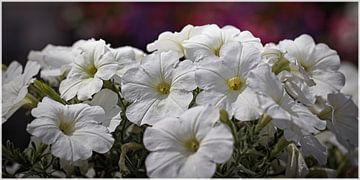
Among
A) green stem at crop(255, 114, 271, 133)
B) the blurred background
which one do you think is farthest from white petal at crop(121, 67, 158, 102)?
the blurred background

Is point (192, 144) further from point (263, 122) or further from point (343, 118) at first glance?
point (343, 118)

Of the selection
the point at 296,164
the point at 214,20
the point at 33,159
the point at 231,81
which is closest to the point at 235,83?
the point at 231,81

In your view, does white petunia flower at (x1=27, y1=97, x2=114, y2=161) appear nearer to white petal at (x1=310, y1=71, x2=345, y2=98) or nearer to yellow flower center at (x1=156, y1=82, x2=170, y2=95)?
yellow flower center at (x1=156, y1=82, x2=170, y2=95)

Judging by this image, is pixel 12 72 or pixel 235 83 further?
pixel 12 72

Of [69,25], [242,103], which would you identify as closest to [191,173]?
[242,103]

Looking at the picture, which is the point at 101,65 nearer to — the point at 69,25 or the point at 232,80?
the point at 232,80
